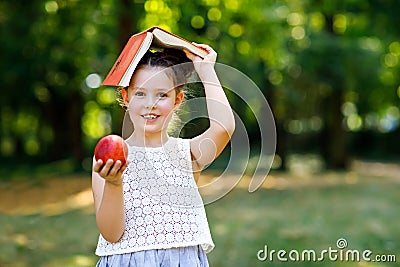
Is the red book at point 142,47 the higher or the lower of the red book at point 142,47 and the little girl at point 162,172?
the higher

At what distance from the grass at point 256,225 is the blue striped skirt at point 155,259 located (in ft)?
12.3

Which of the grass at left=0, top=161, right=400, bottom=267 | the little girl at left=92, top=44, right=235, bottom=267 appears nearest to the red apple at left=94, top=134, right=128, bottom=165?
the little girl at left=92, top=44, right=235, bottom=267

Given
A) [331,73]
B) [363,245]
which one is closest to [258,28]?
[331,73]

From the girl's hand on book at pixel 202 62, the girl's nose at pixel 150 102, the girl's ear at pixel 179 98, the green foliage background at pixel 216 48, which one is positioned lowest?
the girl's nose at pixel 150 102

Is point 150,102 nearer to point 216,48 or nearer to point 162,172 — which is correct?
point 162,172

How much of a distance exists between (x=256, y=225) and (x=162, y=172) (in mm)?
6285

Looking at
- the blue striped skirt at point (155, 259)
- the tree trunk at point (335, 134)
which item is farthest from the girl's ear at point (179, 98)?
the tree trunk at point (335, 134)

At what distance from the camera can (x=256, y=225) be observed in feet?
28.3

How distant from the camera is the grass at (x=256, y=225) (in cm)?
664

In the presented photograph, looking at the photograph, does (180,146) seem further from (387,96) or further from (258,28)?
(387,96)

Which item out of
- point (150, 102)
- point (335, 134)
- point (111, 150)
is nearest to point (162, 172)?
point (150, 102)

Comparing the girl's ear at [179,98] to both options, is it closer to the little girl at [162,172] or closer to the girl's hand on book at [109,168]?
the little girl at [162,172]

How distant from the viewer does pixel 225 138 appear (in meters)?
2.46

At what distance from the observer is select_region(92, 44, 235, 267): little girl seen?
237cm
